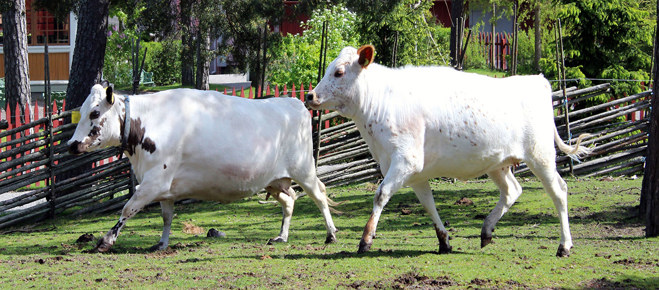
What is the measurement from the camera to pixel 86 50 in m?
12.0

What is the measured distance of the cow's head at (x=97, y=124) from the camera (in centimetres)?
783

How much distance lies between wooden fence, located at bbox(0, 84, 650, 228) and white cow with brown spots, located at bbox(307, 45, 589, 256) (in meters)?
4.54

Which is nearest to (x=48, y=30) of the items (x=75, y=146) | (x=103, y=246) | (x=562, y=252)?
(x=75, y=146)

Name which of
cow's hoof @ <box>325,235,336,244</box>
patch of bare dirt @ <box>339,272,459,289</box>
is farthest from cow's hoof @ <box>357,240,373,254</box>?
cow's hoof @ <box>325,235,336,244</box>

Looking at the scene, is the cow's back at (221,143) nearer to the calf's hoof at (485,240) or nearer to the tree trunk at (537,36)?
the calf's hoof at (485,240)

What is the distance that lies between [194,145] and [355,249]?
186 cm

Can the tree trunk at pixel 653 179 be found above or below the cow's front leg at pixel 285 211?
above

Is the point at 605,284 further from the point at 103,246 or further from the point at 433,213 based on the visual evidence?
the point at 103,246

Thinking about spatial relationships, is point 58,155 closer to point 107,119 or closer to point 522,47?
point 107,119

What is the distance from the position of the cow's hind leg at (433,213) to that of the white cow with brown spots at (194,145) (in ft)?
4.40

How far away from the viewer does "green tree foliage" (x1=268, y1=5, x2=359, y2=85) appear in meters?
18.1

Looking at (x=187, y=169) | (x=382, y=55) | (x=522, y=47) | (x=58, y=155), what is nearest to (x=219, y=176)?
(x=187, y=169)

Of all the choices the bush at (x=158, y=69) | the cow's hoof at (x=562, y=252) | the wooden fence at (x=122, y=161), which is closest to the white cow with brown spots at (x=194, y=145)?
the cow's hoof at (x=562, y=252)

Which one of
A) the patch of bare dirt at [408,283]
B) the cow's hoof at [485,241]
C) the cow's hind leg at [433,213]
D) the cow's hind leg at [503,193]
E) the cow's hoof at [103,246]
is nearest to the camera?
the patch of bare dirt at [408,283]
